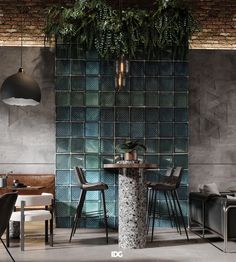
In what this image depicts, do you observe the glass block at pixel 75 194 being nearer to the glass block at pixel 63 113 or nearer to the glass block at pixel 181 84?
the glass block at pixel 63 113

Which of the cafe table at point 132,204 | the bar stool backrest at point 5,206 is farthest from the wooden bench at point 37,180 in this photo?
the bar stool backrest at point 5,206

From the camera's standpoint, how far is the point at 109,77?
8.94 metres

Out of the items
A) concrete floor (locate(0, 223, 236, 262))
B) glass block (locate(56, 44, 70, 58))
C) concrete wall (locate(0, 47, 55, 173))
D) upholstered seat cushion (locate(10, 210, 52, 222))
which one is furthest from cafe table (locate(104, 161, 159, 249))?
concrete wall (locate(0, 47, 55, 173))

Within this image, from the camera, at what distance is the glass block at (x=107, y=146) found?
8.88 metres

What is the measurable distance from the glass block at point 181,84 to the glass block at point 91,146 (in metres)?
1.63

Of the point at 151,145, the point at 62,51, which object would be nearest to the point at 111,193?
the point at 151,145

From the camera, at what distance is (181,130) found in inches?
351

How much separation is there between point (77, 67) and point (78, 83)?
0.27 metres

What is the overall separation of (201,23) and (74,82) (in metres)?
2.80

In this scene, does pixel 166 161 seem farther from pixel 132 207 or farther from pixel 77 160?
pixel 132 207

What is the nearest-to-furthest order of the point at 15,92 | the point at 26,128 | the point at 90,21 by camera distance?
the point at 15,92, the point at 90,21, the point at 26,128

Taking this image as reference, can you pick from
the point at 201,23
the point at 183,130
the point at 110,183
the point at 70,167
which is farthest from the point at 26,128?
the point at 201,23

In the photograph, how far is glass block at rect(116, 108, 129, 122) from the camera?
8.92m

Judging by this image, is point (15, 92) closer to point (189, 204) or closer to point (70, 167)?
point (70, 167)
